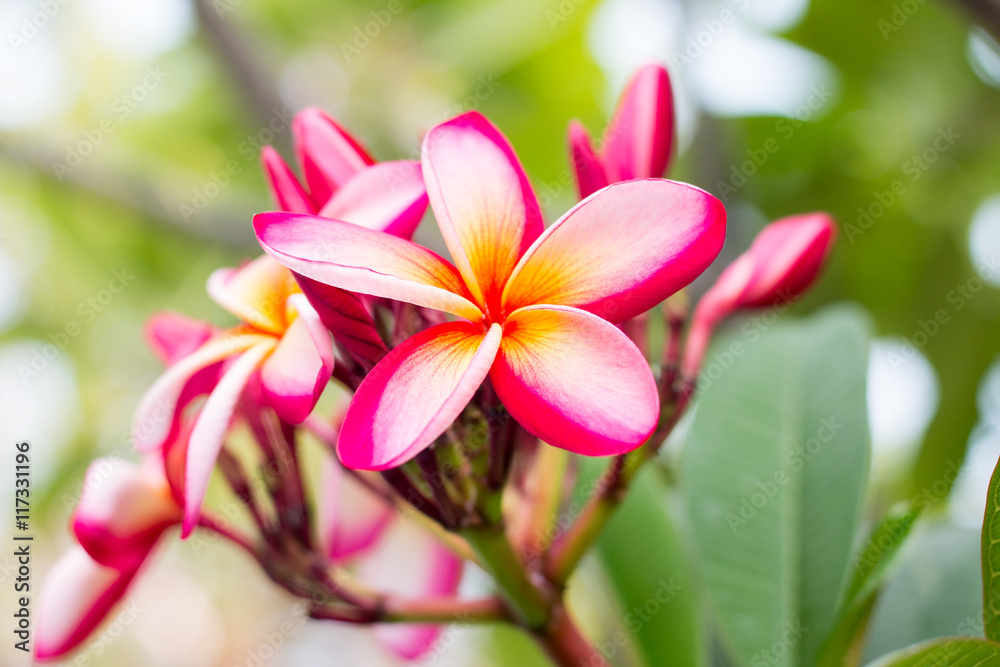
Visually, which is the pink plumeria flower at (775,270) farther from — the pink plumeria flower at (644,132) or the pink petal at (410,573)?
the pink petal at (410,573)

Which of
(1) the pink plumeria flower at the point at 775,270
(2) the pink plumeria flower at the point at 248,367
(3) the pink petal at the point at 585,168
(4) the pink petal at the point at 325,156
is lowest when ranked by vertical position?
(1) the pink plumeria flower at the point at 775,270

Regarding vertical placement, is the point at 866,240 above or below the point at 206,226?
below

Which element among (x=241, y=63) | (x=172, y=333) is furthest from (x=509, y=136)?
(x=172, y=333)

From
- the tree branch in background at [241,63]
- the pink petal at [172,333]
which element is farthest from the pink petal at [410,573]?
the tree branch in background at [241,63]

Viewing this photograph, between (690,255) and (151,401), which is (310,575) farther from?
(690,255)

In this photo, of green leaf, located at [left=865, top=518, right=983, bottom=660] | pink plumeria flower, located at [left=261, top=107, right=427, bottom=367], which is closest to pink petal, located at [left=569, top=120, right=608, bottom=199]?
pink plumeria flower, located at [left=261, top=107, right=427, bottom=367]

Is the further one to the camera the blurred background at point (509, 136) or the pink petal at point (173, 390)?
the blurred background at point (509, 136)

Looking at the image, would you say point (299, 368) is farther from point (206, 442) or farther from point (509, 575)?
point (509, 575)

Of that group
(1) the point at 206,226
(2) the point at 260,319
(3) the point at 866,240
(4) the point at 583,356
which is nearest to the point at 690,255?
(4) the point at 583,356
